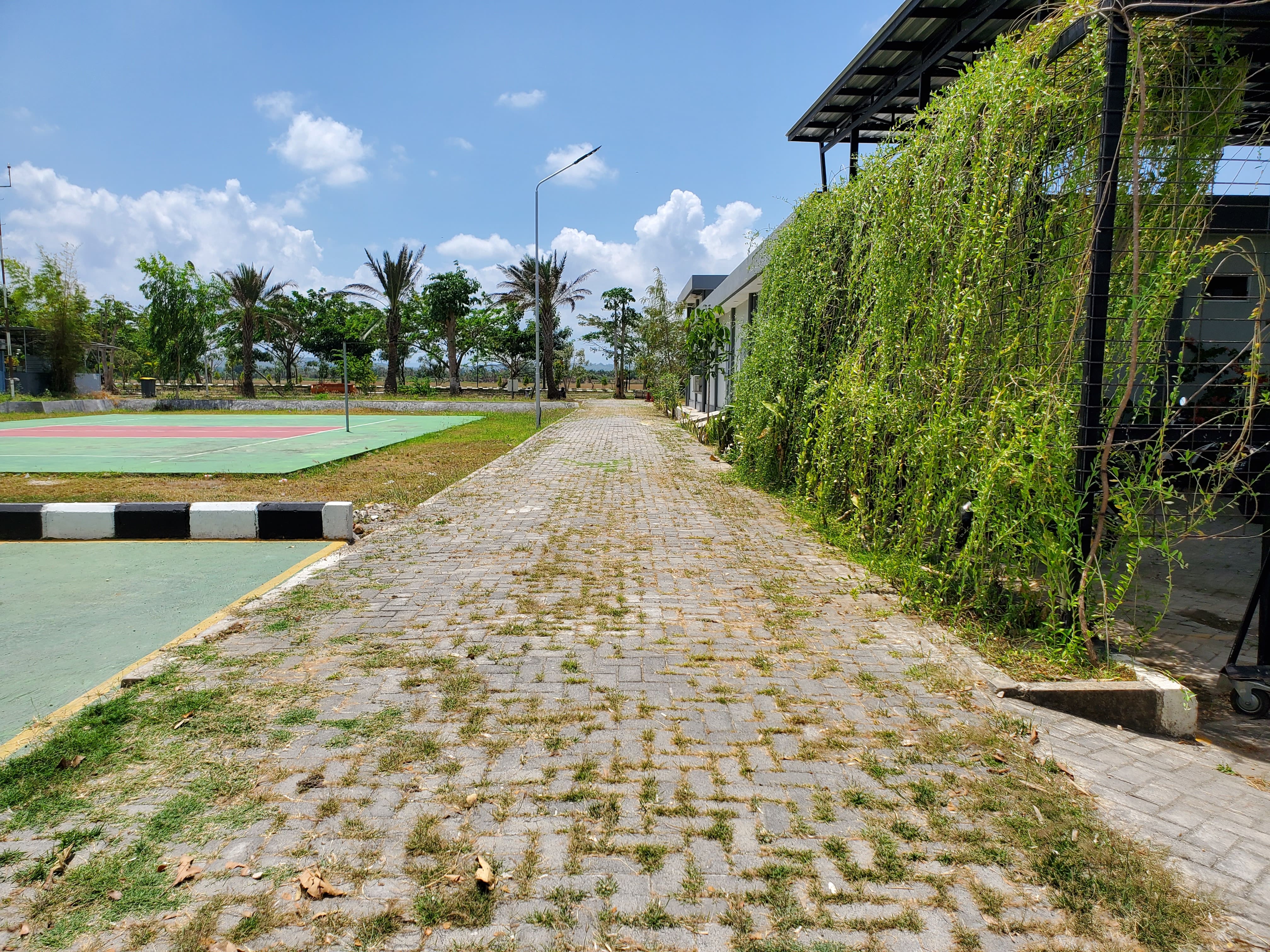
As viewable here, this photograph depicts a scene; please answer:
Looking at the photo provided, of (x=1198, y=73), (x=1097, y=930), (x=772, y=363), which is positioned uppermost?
(x=1198, y=73)

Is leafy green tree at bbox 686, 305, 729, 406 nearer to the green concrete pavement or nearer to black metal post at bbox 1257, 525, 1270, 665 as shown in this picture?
the green concrete pavement

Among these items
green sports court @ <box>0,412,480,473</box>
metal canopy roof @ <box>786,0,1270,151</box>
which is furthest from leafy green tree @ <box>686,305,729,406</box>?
metal canopy roof @ <box>786,0,1270,151</box>

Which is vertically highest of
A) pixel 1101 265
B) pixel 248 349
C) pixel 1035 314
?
pixel 248 349

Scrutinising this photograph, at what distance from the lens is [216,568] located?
20.1 feet

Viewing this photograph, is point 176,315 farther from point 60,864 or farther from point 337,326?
point 60,864

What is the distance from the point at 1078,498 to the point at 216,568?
6165 millimetres

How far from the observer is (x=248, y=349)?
44656mm

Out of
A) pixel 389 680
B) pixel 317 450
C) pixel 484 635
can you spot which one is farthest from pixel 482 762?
pixel 317 450

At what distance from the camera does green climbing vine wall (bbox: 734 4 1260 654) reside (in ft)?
13.4

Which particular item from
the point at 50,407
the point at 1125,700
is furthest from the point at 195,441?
the point at 50,407

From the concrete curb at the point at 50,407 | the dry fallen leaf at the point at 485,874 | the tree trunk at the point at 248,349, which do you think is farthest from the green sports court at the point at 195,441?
the tree trunk at the point at 248,349

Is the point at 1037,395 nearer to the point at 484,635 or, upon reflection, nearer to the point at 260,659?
the point at 484,635

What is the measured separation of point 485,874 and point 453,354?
47.6m

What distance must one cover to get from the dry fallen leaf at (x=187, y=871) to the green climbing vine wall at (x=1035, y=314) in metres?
4.10
